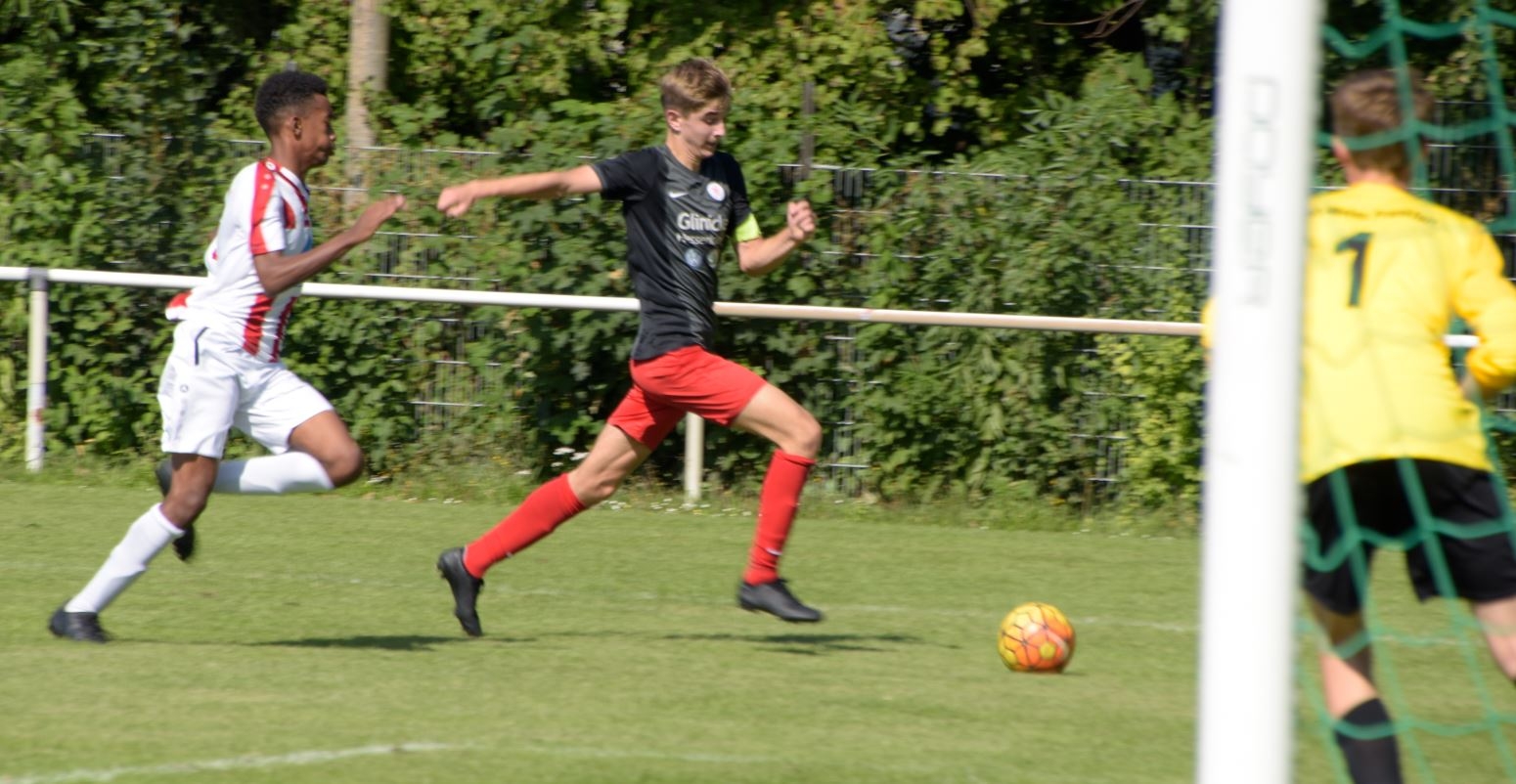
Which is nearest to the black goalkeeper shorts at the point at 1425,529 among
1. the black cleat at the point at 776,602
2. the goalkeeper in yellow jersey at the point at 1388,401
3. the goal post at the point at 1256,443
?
the goalkeeper in yellow jersey at the point at 1388,401

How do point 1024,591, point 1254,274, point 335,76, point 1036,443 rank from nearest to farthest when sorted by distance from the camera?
1. point 1254,274
2. point 1024,591
3. point 1036,443
4. point 335,76

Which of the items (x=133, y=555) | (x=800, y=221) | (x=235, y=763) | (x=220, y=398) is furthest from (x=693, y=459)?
(x=235, y=763)

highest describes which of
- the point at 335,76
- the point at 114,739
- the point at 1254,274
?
the point at 335,76

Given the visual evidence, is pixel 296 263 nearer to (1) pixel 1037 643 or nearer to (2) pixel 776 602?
(2) pixel 776 602

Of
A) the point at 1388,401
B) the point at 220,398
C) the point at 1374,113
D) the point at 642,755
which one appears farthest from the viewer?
the point at 220,398

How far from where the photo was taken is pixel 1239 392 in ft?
10.6

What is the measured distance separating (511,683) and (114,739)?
130 centimetres

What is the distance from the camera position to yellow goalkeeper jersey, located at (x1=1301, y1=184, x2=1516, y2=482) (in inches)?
165

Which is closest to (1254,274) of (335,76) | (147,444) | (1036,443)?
(1036,443)

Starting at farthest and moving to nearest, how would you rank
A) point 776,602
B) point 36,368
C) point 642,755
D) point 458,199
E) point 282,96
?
point 36,368 → point 776,602 → point 282,96 → point 458,199 → point 642,755

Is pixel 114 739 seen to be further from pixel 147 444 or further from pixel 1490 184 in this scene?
pixel 1490 184

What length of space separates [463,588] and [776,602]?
112 cm

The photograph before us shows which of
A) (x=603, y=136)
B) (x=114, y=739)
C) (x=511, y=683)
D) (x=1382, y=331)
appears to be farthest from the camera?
(x=603, y=136)

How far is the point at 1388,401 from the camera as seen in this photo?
4195mm
